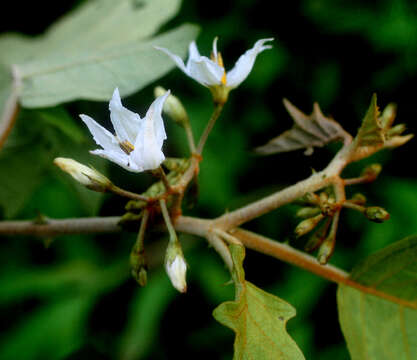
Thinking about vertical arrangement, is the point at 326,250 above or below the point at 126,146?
below

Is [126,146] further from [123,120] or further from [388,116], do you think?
[388,116]

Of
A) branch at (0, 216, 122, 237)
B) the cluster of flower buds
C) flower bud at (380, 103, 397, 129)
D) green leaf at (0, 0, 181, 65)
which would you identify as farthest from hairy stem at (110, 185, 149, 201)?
green leaf at (0, 0, 181, 65)

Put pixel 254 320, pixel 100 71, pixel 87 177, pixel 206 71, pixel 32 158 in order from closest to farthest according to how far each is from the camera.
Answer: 1. pixel 254 320
2. pixel 87 177
3. pixel 206 71
4. pixel 100 71
5. pixel 32 158

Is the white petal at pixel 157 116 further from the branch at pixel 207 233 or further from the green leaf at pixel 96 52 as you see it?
the green leaf at pixel 96 52

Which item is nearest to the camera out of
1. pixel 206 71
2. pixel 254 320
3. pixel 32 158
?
pixel 254 320

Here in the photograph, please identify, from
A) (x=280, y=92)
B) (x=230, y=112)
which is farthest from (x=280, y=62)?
(x=230, y=112)

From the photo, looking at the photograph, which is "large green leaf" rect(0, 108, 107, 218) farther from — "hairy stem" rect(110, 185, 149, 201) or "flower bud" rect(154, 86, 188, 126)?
"hairy stem" rect(110, 185, 149, 201)

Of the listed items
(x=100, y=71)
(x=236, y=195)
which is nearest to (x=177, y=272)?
(x=100, y=71)
